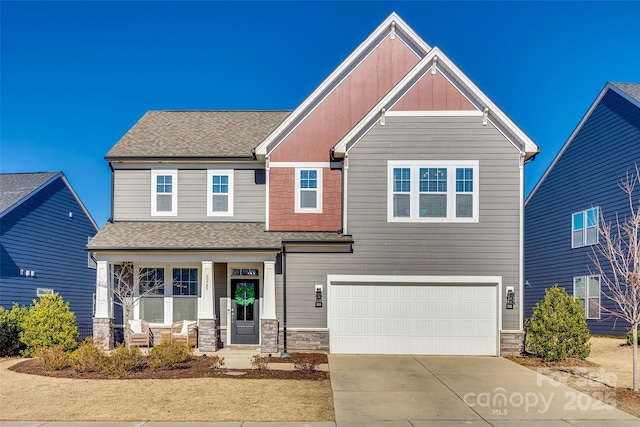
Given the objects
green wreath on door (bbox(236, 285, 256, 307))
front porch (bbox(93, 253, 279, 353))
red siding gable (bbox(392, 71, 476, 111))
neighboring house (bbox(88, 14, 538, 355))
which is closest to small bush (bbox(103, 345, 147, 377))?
neighboring house (bbox(88, 14, 538, 355))

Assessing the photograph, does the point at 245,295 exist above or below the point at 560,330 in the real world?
above

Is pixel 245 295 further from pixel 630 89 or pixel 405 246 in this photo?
pixel 630 89

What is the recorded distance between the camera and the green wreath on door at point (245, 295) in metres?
17.5

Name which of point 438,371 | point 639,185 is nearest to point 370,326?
point 438,371

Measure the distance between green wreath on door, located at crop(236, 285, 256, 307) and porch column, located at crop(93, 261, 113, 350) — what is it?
378 centimetres

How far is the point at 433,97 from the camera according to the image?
636 inches

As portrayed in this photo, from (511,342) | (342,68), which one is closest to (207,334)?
(511,342)

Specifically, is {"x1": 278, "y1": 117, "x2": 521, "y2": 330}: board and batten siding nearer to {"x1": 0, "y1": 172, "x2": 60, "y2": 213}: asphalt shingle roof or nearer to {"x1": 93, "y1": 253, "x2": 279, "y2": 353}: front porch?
{"x1": 93, "y1": 253, "x2": 279, "y2": 353}: front porch

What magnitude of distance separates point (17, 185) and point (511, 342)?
2046cm

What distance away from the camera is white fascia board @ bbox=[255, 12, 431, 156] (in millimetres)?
17109

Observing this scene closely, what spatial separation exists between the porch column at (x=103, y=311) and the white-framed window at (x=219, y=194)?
3675 millimetres

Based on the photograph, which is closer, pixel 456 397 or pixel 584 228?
pixel 456 397

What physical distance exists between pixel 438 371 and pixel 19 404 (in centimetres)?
884

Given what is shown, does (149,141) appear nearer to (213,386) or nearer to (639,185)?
(213,386)
